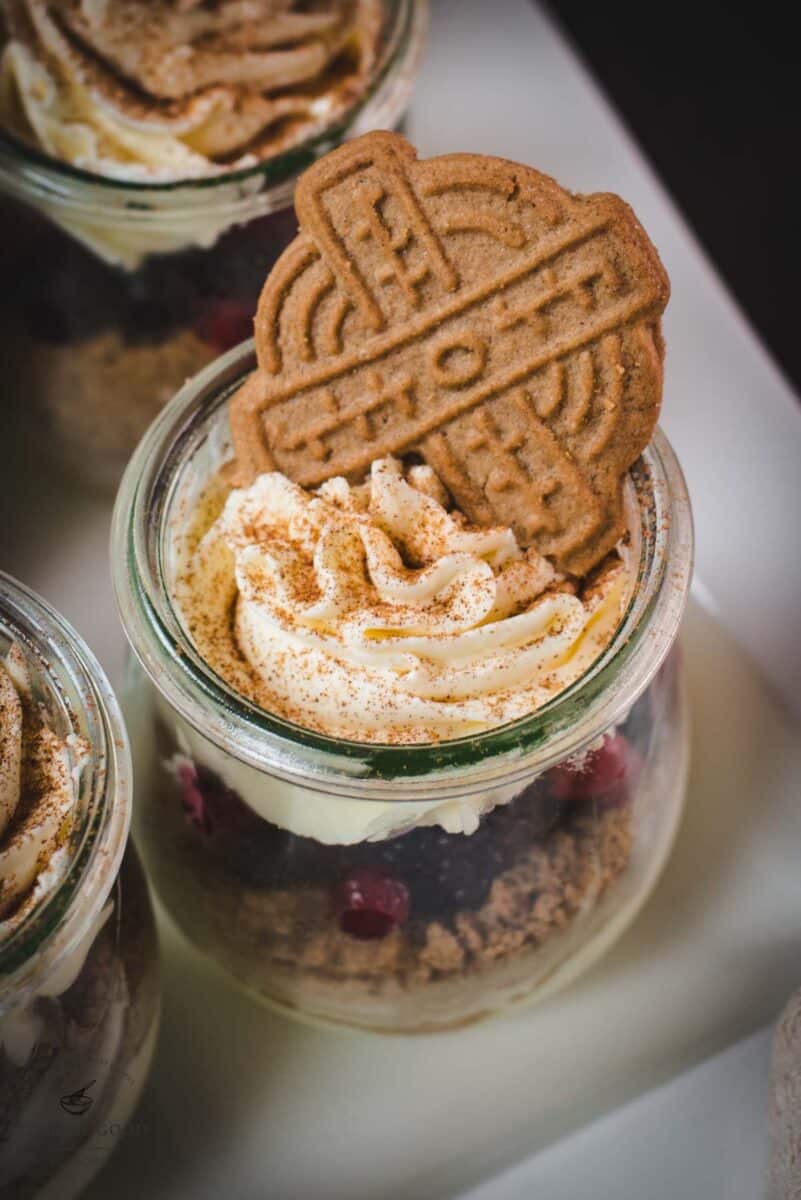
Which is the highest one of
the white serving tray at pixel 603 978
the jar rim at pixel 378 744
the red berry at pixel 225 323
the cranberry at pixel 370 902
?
the red berry at pixel 225 323

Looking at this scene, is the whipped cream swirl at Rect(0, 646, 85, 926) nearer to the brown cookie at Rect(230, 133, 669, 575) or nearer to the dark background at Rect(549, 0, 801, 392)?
the brown cookie at Rect(230, 133, 669, 575)

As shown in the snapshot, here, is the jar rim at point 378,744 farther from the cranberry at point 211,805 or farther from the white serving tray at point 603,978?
the white serving tray at point 603,978

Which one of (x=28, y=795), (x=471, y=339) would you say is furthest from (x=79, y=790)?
(x=471, y=339)

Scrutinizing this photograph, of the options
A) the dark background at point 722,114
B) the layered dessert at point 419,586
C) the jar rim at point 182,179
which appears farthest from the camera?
the dark background at point 722,114

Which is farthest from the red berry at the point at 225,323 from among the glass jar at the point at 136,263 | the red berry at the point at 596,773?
the red berry at the point at 596,773

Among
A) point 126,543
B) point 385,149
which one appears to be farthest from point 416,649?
point 385,149

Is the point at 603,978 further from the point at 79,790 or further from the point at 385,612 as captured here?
the point at 79,790
